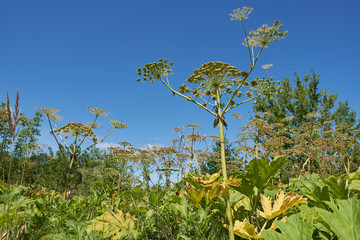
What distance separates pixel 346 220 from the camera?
133 cm

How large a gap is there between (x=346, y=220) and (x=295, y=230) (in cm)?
29

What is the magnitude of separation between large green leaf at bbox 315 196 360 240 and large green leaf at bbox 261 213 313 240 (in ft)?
0.38

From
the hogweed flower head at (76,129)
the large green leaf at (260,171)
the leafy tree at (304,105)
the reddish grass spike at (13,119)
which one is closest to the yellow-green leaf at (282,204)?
the large green leaf at (260,171)

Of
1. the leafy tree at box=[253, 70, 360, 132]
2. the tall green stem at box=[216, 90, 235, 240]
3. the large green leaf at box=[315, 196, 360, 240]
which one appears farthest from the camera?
the leafy tree at box=[253, 70, 360, 132]

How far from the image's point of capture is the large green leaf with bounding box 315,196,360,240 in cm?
130

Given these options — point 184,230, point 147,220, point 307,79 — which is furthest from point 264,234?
point 307,79

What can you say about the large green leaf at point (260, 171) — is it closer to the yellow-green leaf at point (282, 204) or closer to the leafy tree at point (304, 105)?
the yellow-green leaf at point (282, 204)

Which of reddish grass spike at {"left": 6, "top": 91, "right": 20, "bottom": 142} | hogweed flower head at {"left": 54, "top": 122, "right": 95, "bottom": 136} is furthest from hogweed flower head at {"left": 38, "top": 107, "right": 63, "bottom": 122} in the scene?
reddish grass spike at {"left": 6, "top": 91, "right": 20, "bottom": 142}

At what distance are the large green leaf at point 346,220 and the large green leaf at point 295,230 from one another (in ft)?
0.38

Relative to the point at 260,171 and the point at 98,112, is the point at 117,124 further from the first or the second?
the point at 260,171

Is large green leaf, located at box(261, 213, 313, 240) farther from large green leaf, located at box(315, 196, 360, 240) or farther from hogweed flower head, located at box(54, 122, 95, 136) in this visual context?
hogweed flower head, located at box(54, 122, 95, 136)

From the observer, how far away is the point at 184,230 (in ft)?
7.00

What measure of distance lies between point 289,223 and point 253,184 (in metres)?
0.51

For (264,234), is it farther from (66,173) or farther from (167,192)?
(66,173)
